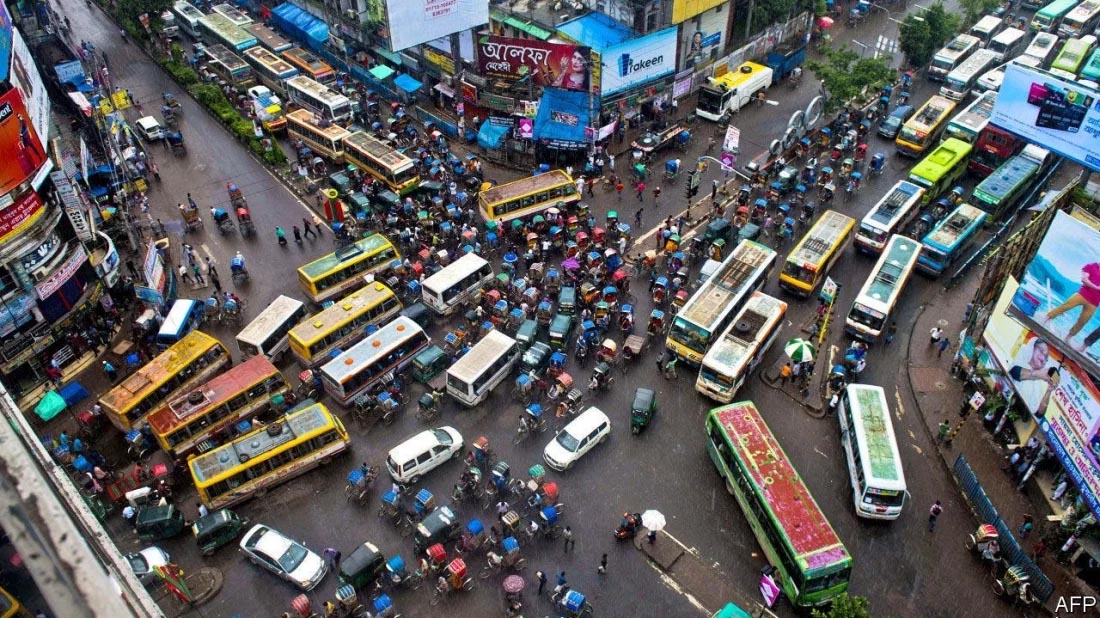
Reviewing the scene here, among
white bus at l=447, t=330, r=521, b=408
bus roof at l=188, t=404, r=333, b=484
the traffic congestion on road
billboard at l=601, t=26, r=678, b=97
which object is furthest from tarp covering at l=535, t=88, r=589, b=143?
bus roof at l=188, t=404, r=333, b=484

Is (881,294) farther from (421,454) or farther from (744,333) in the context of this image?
(421,454)

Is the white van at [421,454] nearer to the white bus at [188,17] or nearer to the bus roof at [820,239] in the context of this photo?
the bus roof at [820,239]

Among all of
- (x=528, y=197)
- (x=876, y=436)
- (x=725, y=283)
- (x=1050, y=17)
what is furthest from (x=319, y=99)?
(x=1050, y=17)

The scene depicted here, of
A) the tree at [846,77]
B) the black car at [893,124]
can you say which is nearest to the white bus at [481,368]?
the tree at [846,77]

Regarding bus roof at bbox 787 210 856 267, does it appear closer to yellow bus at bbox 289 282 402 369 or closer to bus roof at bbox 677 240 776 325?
bus roof at bbox 677 240 776 325

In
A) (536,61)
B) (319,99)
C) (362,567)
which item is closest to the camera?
(362,567)

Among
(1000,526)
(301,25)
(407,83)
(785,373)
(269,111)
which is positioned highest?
(301,25)
